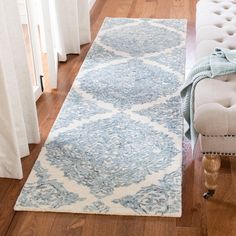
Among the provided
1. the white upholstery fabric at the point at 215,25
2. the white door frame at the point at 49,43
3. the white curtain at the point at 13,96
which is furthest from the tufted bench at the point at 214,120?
the white door frame at the point at 49,43

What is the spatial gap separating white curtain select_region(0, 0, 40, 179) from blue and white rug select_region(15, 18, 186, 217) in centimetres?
13

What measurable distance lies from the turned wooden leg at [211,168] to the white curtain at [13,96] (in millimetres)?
836

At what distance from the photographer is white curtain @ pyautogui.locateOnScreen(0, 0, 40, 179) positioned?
1.83 m

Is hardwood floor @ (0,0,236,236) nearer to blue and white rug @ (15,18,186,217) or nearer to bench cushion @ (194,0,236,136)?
blue and white rug @ (15,18,186,217)

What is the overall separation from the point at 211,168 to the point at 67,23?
1.78 metres

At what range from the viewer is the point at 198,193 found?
1.95 metres

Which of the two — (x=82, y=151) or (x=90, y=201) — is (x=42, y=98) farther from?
(x=90, y=201)

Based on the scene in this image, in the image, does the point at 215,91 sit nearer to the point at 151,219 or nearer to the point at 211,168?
the point at 211,168

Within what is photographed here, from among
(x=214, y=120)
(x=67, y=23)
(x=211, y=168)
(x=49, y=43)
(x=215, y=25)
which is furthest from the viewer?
(x=67, y=23)

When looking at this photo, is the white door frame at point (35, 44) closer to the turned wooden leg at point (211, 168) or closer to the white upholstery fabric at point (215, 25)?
the white upholstery fabric at point (215, 25)

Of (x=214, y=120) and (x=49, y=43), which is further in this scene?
(x=49, y=43)

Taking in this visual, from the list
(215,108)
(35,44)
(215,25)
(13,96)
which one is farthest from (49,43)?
(215,108)

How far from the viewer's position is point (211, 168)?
1.84m

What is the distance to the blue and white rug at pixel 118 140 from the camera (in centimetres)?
191
